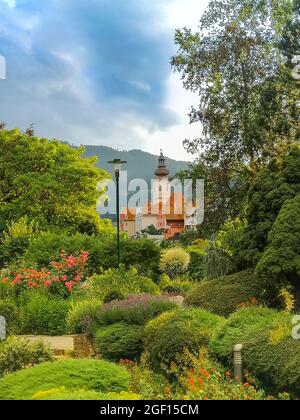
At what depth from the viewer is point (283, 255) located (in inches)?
456

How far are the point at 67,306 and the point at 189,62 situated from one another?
556 inches

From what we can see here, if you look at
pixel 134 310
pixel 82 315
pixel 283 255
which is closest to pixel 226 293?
pixel 283 255

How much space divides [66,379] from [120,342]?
11.0 ft

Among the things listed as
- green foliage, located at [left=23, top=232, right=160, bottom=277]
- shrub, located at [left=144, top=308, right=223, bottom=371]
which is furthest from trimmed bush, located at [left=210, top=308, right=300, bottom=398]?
green foliage, located at [left=23, top=232, right=160, bottom=277]

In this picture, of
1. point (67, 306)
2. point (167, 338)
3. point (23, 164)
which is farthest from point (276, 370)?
point (23, 164)

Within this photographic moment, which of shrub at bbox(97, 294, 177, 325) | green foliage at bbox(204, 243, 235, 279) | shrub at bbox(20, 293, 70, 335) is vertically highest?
green foliage at bbox(204, 243, 235, 279)

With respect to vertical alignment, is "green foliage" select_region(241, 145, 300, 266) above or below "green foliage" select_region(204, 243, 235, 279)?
above

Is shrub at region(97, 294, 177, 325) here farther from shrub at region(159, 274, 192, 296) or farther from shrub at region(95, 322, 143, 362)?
shrub at region(159, 274, 192, 296)

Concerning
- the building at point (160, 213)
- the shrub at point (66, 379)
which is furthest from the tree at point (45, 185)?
the shrub at point (66, 379)

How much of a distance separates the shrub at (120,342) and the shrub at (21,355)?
1.05 m

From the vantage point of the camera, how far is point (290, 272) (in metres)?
11.8

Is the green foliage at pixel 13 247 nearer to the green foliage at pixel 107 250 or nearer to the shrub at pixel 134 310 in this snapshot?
the green foliage at pixel 107 250

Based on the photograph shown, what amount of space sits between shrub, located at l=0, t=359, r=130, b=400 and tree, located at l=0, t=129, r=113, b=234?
76.9ft

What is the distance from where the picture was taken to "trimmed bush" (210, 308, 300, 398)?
7.85 meters
